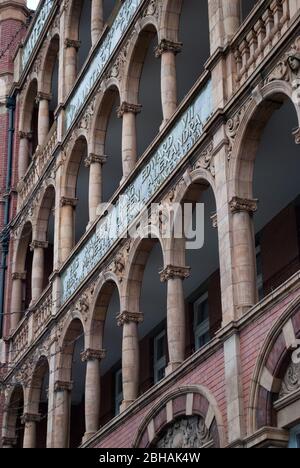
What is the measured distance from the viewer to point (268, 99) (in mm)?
15797

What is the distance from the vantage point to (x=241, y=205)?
1617 centimetres

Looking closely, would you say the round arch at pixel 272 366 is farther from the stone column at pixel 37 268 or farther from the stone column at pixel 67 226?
the stone column at pixel 37 268

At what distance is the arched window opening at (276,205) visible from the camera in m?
17.7

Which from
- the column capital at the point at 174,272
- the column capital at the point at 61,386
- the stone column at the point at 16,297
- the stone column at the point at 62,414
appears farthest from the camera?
the stone column at the point at 16,297

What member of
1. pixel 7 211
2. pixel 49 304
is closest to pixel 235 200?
pixel 49 304

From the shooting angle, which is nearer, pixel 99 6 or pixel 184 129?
pixel 184 129

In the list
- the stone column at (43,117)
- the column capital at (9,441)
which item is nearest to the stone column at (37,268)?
the stone column at (43,117)

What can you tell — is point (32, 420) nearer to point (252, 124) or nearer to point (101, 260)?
point (101, 260)

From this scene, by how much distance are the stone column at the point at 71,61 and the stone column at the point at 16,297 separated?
5717mm

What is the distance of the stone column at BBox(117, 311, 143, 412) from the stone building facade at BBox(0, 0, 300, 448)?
30 millimetres

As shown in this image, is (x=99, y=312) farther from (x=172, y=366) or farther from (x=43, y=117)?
(x=43, y=117)

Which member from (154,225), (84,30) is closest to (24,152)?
(84,30)

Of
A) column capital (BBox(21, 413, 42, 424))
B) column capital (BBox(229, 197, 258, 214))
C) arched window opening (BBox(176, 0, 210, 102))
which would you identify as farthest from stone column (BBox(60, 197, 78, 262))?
column capital (BBox(229, 197, 258, 214))

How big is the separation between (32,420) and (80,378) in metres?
2.13
